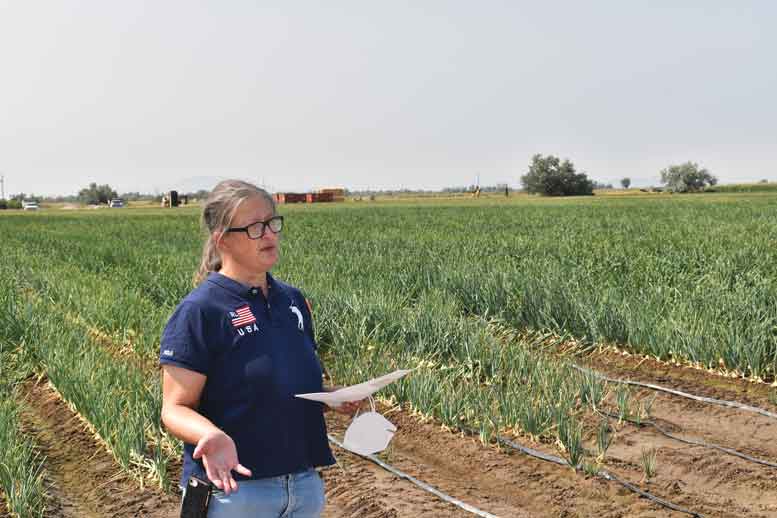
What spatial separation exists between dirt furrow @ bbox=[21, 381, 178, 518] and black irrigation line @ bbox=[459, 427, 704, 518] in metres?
1.91

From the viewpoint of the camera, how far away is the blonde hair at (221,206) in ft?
6.70

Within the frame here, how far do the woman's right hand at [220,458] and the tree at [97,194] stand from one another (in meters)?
147

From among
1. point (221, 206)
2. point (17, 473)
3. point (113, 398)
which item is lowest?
point (17, 473)

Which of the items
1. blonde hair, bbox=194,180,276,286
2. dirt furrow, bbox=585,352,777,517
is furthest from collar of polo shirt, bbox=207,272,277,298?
dirt furrow, bbox=585,352,777,517

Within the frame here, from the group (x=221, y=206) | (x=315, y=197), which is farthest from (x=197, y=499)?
(x=315, y=197)

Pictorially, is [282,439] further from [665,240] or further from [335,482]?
[665,240]

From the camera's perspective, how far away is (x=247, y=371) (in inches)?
77.0

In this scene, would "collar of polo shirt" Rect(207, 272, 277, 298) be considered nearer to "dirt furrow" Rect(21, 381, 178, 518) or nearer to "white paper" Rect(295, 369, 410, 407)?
"white paper" Rect(295, 369, 410, 407)

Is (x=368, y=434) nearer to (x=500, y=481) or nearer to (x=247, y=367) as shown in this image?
(x=247, y=367)

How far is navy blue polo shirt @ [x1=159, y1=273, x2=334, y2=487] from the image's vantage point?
1.93 meters

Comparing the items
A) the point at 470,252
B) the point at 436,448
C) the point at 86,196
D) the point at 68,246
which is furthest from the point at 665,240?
the point at 86,196

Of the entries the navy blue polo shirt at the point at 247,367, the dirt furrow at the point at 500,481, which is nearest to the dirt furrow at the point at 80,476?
the dirt furrow at the point at 500,481

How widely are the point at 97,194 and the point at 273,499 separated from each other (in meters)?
148

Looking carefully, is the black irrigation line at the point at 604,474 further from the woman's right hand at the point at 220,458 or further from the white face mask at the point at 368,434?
the woman's right hand at the point at 220,458
